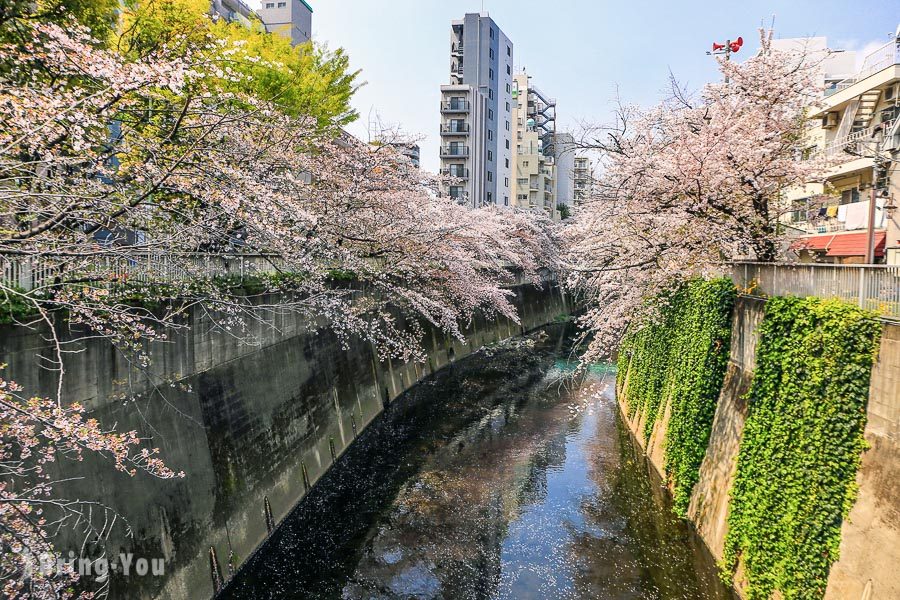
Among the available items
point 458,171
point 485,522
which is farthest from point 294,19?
point 485,522

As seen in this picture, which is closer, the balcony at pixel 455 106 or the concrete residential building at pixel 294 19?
the concrete residential building at pixel 294 19

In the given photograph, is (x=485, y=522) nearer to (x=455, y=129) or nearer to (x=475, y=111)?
(x=455, y=129)

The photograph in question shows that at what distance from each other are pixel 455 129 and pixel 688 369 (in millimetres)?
45456

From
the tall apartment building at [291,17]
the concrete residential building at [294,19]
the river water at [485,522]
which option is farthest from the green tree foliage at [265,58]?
the concrete residential building at [294,19]

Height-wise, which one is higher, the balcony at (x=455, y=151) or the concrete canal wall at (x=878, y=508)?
the balcony at (x=455, y=151)

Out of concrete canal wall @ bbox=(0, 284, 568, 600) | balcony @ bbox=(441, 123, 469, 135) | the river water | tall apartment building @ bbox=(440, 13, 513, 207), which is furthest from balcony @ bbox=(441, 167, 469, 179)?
concrete canal wall @ bbox=(0, 284, 568, 600)

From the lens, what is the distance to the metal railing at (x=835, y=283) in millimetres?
7398

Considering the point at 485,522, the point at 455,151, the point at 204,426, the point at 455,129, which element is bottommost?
the point at 485,522

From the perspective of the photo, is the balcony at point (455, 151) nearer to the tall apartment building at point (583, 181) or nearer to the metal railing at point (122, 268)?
the tall apartment building at point (583, 181)

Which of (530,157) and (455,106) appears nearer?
(455,106)

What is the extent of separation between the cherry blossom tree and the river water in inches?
156

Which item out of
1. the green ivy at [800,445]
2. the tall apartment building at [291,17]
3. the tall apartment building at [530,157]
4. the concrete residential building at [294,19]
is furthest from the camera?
the tall apartment building at [530,157]

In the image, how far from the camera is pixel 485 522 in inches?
500

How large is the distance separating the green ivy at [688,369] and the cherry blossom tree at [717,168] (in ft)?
2.67
